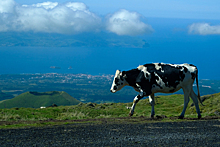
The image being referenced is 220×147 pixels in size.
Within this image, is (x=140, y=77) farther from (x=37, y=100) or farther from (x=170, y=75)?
(x=37, y=100)

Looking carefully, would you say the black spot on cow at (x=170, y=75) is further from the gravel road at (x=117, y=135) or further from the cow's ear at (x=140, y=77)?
the gravel road at (x=117, y=135)

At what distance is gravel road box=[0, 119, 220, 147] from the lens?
35.7ft

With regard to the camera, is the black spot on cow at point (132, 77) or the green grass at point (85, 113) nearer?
the green grass at point (85, 113)

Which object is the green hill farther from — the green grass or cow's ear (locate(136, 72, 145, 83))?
cow's ear (locate(136, 72, 145, 83))

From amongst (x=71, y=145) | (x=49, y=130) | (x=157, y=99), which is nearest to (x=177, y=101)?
(x=157, y=99)

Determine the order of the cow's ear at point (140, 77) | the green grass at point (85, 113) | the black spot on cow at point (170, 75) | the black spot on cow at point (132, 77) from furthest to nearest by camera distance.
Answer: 1. the black spot on cow at point (132, 77)
2. the cow's ear at point (140, 77)
3. the black spot on cow at point (170, 75)
4. the green grass at point (85, 113)

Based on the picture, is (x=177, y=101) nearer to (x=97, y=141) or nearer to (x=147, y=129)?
(x=147, y=129)

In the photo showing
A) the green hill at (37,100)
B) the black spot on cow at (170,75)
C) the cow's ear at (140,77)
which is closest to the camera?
the black spot on cow at (170,75)

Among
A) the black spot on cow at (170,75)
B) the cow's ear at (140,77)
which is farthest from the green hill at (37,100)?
the black spot on cow at (170,75)

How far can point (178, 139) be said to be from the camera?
1151 cm

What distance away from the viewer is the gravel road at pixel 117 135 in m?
10.9

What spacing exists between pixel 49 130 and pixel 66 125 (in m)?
1.38

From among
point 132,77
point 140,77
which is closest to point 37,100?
point 132,77

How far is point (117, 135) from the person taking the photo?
12.1 meters
